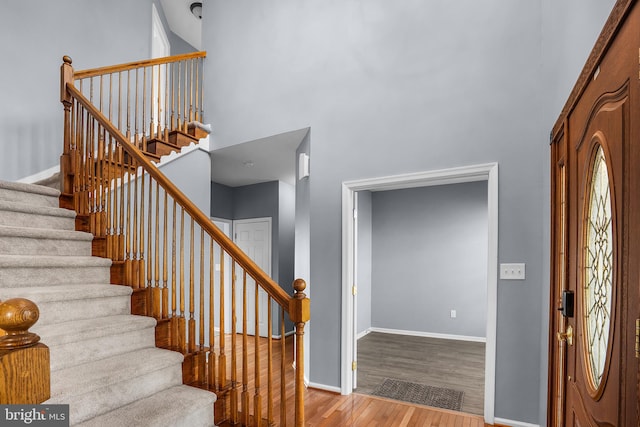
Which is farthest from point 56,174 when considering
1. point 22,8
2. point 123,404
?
point 123,404

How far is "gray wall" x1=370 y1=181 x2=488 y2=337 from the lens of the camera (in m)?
5.32

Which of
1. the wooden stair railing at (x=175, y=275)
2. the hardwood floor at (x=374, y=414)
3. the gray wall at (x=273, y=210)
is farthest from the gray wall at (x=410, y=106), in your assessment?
the gray wall at (x=273, y=210)

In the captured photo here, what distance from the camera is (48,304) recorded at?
194 centimetres

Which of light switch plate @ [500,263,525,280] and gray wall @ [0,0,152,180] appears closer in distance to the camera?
light switch plate @ [500,263,525,280]

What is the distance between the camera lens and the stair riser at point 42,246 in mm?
2176

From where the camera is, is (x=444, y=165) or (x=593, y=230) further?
(x=444, y=165)

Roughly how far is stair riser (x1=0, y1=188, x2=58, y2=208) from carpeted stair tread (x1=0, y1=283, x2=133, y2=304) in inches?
36.5

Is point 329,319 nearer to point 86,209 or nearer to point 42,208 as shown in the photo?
point 86,209

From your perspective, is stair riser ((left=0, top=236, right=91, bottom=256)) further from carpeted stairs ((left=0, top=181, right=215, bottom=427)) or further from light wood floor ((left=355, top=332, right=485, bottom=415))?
light wood floor ((left=355, top=332, right=485, bottom=415))

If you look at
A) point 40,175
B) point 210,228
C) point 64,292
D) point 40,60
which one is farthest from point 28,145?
point 210,228

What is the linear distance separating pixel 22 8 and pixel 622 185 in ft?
15.8

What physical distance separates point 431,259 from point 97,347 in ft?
15.4

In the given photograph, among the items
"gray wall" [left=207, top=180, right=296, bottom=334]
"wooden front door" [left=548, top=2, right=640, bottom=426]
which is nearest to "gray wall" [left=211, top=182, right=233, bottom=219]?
"gray wall" [left=207, top=180, right=296, bottom=334]

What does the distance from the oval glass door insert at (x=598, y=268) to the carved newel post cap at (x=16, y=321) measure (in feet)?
5.05
